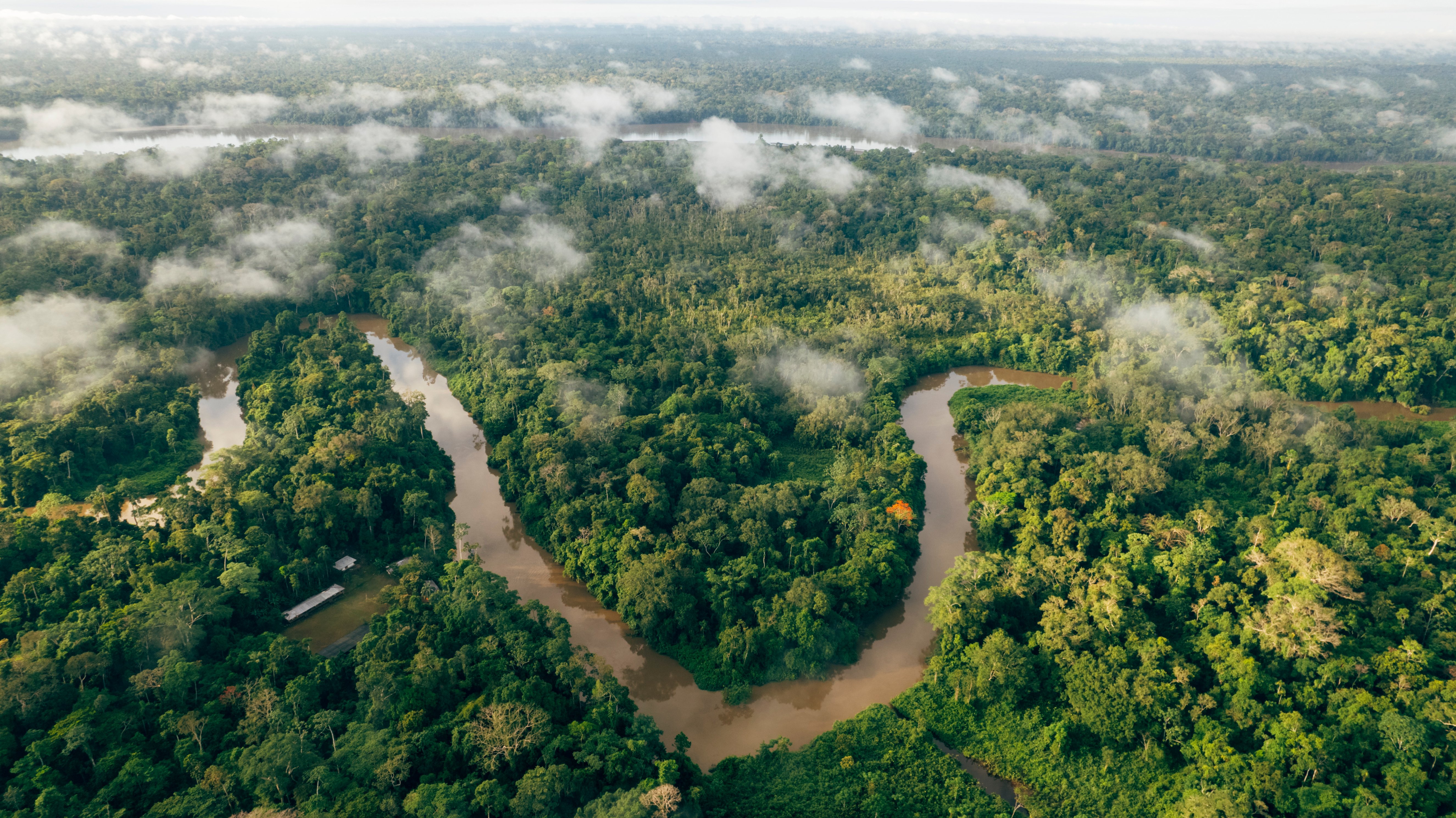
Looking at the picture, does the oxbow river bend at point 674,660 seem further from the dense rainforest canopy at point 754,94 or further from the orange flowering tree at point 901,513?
the dense rainforest canopy at point 754,94

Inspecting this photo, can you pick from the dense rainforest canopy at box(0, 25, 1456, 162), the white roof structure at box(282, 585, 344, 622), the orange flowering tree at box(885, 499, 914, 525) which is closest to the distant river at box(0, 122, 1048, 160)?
the dense rainforest canopy at box(0, 25, 1456, 162)

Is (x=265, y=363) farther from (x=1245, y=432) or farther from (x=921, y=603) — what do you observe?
(x=1245, y=432)

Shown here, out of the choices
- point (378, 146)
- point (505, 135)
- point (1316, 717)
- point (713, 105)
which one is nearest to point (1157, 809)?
point (1316, 717)

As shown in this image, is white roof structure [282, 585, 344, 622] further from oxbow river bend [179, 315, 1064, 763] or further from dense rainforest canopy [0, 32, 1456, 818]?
oxbow river bend [179, 315, 1064, 763]

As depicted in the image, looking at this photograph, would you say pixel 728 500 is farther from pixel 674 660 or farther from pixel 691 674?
pixel 691 674

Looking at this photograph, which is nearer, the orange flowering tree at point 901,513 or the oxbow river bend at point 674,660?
the oxbow river bend at point 674,660

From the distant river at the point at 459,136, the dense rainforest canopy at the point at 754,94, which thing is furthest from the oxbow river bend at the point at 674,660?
the dense rainforest canopy at the point at 754,94
